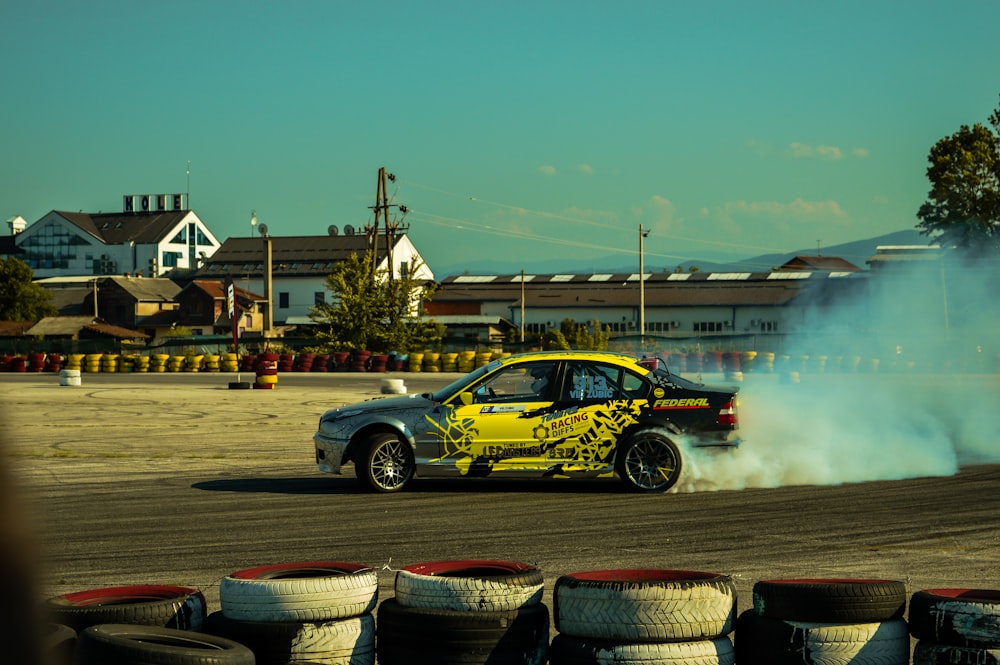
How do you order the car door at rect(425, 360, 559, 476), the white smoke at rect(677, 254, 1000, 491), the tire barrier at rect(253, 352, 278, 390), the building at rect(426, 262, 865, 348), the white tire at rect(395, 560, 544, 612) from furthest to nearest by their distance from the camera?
the building at rect(426, 262, 865, 348) → the tire barrier at rect(253, 352, 278, 390) → the white smoke at rect(677, 254, 1000, 491) → the car door at rect(425, 360, 559, 476) → the white tire at rect(395, 560, 544, 612)

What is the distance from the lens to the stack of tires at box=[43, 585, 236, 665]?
4145 millimetres

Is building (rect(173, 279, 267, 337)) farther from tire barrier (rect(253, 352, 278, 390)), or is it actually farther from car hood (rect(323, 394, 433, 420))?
car hood (rect(323, 394, 433, 420))

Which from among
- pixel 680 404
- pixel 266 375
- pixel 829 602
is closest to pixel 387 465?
pixel 680 404

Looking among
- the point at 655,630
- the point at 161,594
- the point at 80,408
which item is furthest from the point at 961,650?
the point at 80,408

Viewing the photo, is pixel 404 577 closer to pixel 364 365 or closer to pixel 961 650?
pixel 961 650

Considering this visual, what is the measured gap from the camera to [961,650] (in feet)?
16.6

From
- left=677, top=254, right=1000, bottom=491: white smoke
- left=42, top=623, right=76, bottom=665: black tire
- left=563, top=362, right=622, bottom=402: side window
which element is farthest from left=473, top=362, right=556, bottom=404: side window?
left=42, top=623, right=76, bottom=665: black tire

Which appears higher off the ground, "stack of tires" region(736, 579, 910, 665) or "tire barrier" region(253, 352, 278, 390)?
"tire barrier" region(253, 352, 278, 390)

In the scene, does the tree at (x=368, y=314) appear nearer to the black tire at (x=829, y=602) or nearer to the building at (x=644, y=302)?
the building at (x=644, y=302)

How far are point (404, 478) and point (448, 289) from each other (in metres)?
93.1

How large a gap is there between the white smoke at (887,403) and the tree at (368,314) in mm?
29602

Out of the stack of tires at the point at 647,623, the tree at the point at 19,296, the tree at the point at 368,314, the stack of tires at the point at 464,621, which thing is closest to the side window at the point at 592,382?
the stack of tires at the point at 464,621

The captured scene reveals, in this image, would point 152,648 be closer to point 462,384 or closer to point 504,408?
point 504,408

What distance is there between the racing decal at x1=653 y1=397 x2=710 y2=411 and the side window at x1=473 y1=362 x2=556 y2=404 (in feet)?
4.14
